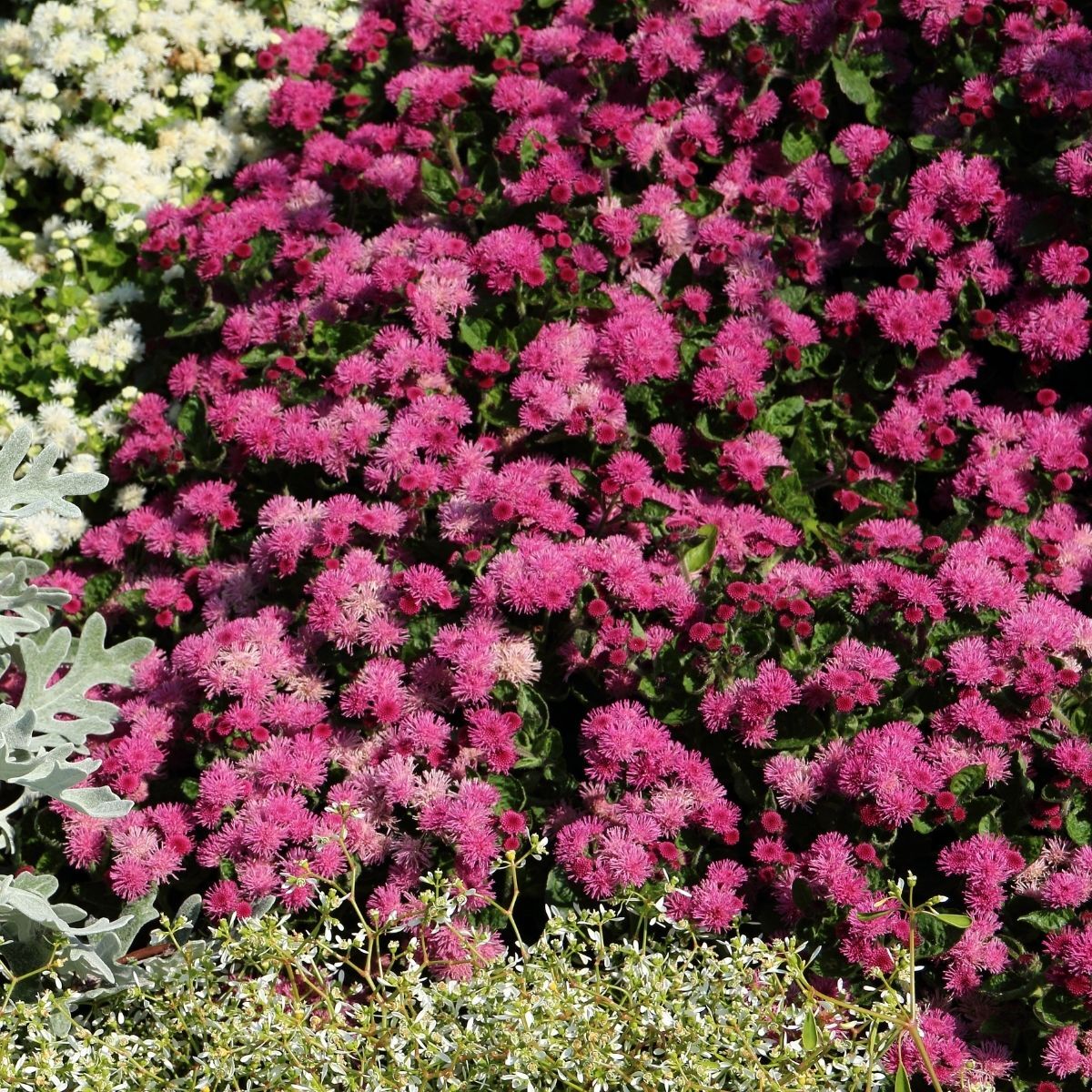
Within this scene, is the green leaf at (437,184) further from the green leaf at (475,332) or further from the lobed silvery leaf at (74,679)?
the lobed silvery leaf at (74,679)

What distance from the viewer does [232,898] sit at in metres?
2.79

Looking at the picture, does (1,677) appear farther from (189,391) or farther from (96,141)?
(96,141)

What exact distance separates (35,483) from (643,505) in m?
1.32

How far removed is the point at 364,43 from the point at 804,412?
184 cm

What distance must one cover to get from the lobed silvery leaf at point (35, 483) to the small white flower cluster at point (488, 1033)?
3.22 feet

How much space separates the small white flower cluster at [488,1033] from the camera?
2350mm

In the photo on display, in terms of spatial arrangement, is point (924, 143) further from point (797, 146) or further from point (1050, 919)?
point (1050, 919)

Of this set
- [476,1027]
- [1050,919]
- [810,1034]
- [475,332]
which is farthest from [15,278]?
[1050,919]

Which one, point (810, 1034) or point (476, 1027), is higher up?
point (810, 1034)

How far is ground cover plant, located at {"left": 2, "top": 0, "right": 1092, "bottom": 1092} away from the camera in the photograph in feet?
9.07

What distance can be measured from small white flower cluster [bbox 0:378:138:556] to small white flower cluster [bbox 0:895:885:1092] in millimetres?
1373

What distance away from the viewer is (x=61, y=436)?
3.76 m

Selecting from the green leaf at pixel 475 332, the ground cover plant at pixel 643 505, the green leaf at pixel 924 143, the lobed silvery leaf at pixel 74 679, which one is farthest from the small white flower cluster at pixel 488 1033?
the green leaf at pixel 924 143

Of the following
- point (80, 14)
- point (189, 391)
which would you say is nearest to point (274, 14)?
point (80, 14)
